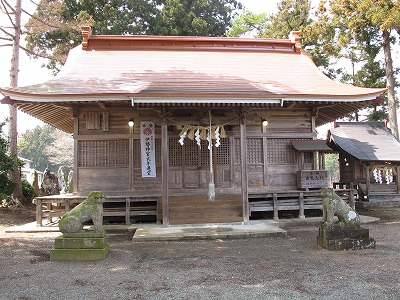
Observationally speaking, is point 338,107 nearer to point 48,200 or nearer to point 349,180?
point 349,180

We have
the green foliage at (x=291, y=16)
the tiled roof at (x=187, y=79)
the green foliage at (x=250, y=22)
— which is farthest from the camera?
the green foliage at (x=250, y=22)

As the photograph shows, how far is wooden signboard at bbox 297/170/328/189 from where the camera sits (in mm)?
10984

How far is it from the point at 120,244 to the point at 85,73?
639 cm

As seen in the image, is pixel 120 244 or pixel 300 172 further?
pixel 300 172

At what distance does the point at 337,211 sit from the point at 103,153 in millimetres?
7168

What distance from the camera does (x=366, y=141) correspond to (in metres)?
16.7

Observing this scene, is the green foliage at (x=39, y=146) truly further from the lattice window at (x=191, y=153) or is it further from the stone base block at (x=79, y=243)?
the stone base block at (x=79, y=243)

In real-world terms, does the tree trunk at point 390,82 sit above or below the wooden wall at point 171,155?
above

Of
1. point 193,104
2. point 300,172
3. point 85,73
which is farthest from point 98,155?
point 300,172

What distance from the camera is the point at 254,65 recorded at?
13.0 meters

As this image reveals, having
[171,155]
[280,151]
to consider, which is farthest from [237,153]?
[171,155]

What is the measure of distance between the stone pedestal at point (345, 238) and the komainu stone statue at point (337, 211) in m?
0.12

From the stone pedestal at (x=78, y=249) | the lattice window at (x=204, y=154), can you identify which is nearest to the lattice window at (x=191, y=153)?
the lattice window at (x=204, y=154)

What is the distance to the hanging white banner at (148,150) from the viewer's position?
10.4 m
